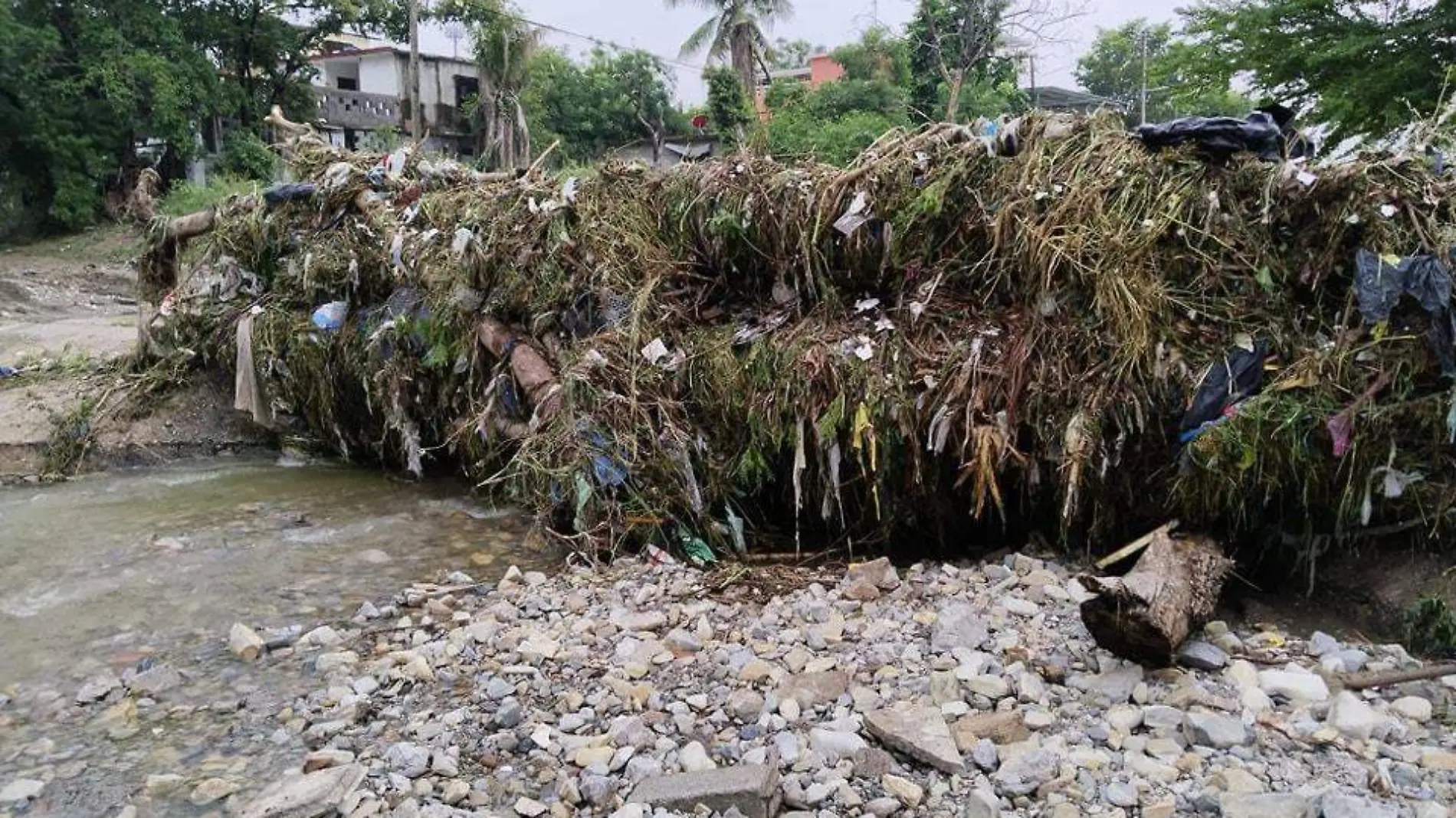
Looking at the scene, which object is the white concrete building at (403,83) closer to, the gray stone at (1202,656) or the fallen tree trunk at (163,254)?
the fallen tree trunk at (163,254)

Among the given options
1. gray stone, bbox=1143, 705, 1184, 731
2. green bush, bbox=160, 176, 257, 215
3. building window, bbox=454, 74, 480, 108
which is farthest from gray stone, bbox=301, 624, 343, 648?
building window, bbox=454, 74, 480, 108

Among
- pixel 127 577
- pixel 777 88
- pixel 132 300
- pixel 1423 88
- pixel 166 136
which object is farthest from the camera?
pixel 777 88

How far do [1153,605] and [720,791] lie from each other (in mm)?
1293

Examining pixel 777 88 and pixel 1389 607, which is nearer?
pixel 1389 607

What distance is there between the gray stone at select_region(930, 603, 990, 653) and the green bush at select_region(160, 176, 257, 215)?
1593 centimetres

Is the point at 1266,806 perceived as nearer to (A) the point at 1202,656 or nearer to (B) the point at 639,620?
(A) the point at 1202,656

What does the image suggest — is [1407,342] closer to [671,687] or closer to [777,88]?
[671,687]

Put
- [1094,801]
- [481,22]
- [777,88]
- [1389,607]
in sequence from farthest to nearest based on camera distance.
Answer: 1. [777,88]
2. [481,22]
3. [1389,607]
4. [1094,801]

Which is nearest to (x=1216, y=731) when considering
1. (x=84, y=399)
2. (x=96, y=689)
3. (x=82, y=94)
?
(x=96, y=689)

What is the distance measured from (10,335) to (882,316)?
9506 millimetres

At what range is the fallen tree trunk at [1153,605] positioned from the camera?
8.33ft

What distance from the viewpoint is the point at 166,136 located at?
19453 millimetres

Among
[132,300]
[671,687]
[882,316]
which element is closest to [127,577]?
[671,687]

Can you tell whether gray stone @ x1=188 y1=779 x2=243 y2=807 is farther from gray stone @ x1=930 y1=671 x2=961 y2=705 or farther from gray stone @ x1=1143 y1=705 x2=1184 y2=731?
gray stone @ x1=1143 y1=705 x2=1184 y2=731
